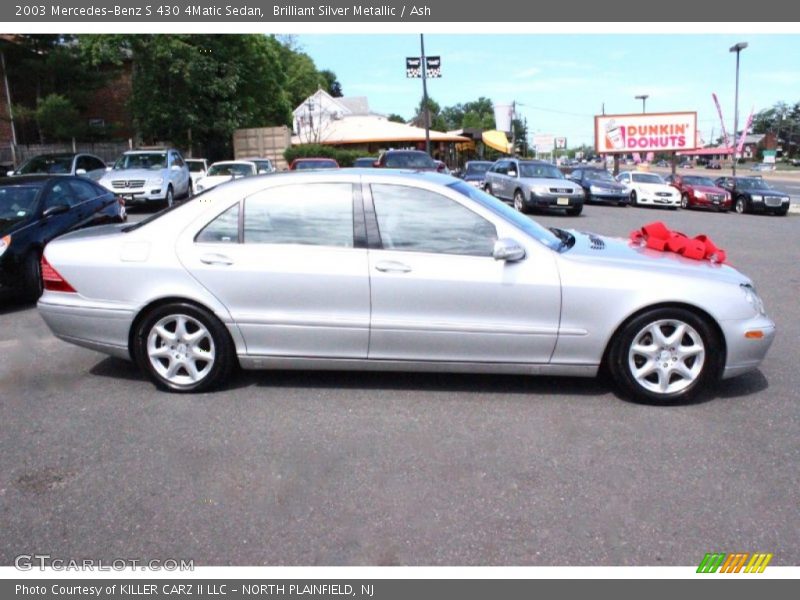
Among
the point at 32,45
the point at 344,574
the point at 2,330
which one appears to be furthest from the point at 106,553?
the point at 32,45

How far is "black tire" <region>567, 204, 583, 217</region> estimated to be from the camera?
18861 millimetres

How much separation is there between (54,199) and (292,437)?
599 cm

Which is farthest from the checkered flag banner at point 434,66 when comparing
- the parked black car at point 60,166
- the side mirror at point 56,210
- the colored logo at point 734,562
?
the colored logo at point 734,562

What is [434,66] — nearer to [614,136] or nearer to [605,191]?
[614,136]

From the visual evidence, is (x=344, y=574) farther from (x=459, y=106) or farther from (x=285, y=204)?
(x=459, y=106)

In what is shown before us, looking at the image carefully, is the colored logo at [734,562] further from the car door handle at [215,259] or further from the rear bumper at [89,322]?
the rear bumper at [89,322]

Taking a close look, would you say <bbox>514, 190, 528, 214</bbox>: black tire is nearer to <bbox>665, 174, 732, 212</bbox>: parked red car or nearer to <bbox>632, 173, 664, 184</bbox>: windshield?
<bbox>632, 173, 664, 184</bbox>: windshield

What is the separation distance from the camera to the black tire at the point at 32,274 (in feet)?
23.8

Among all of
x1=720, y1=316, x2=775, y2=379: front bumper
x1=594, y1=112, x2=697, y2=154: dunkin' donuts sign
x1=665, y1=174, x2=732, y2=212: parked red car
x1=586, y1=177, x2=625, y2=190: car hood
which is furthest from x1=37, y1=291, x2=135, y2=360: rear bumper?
x1=594, y1=112, x2=697, y2=154: dunkin' donuts sign

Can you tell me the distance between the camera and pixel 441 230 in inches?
177

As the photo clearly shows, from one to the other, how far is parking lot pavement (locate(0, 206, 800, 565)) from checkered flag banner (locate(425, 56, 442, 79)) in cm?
3068

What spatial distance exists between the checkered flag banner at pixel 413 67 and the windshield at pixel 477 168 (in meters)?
7.89

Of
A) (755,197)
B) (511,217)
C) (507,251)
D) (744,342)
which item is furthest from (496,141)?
(507,251)

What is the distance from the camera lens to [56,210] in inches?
315
